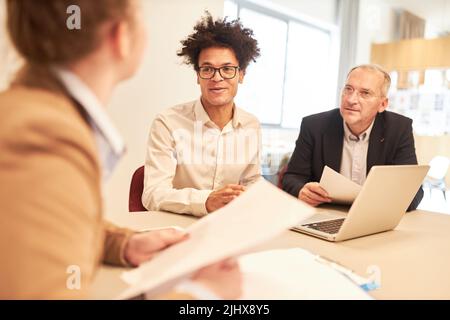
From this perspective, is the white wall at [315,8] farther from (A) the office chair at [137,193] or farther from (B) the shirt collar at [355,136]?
(A) the office chair at [137,193]

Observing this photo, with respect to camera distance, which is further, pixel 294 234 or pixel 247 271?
pixel 294 234

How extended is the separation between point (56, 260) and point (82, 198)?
0.06m

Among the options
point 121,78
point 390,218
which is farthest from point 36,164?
point 390,218

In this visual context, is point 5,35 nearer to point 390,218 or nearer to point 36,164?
point 36,164

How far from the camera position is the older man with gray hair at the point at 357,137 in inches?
68.7

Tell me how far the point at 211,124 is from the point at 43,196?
1259mm

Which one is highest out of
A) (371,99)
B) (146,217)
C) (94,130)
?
(371,99)

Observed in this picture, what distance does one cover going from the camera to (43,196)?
338 mm

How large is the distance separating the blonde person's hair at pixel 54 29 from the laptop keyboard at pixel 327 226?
0.82 meters

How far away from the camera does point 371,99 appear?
1793 millimetres

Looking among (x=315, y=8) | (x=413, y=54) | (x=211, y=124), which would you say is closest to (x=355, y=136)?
(x=211, y=124)

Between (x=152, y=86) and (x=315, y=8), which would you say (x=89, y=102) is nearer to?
(x=152, y=86)

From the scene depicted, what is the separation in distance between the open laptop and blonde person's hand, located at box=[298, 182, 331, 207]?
0.68 feet

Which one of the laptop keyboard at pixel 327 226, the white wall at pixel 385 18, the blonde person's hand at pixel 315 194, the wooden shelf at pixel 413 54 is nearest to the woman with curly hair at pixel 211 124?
the blonde person's hand at pixel 315 194
